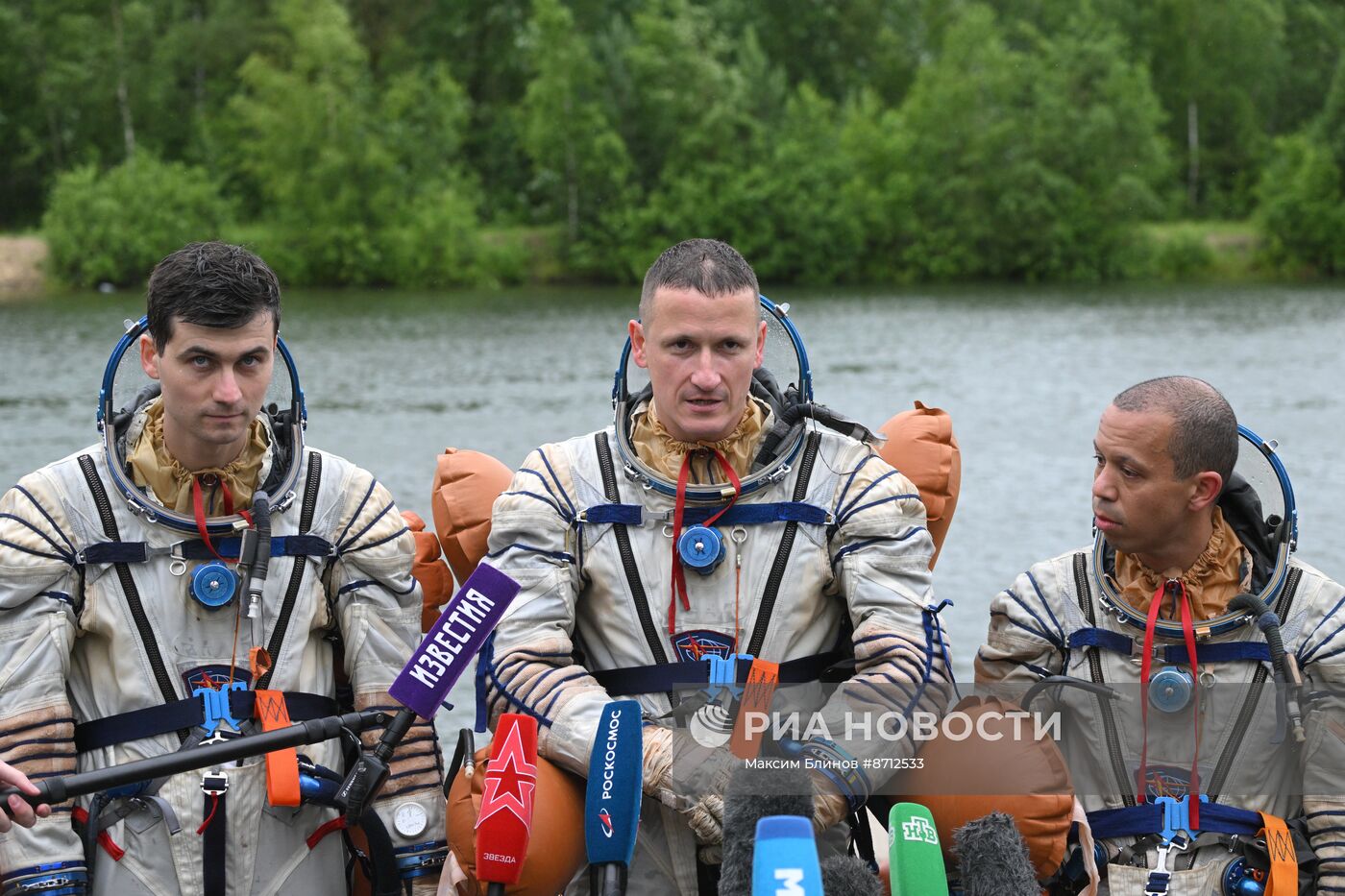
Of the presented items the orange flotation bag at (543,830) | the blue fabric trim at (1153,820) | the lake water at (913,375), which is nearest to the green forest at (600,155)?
the lake water at (913,375)

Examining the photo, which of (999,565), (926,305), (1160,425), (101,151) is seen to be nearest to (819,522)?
(1160,425)

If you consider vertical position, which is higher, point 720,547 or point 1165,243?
point 1165,243

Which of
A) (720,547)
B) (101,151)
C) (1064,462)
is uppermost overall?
(101,151)

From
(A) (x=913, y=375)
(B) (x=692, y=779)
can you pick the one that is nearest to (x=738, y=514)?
(B) (x=692, y=779)

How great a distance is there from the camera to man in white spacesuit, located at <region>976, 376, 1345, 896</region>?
439 cm

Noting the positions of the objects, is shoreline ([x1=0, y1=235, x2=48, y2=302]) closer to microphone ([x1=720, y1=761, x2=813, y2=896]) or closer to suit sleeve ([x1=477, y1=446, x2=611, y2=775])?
suit sleeve ([x1=477, y1=446, x2=611, y2=775])

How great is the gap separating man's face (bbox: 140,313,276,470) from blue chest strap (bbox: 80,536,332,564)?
246mm

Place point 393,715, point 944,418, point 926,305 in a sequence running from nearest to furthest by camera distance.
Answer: point 393,715
point 944,418
point 926,305

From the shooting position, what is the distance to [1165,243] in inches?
2144

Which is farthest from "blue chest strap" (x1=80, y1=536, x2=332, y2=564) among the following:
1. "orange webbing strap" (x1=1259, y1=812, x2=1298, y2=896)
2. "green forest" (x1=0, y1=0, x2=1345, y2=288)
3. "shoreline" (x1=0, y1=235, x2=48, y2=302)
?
"green forest" (x1=0, y1=0, x2=1345, y2=288)

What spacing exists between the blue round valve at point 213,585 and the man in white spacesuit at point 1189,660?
2.05 meters

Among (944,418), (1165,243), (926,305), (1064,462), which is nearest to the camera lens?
(944,418)

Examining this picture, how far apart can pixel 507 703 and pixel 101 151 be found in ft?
197

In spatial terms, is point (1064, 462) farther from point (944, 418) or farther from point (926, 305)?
point (926, 305)
